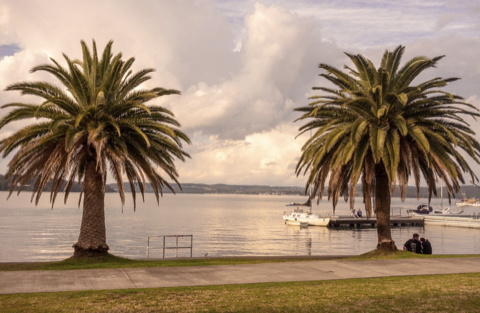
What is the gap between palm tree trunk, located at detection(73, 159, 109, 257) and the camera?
59.4ft

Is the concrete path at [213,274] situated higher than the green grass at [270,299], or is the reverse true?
the green grass at [270,299]

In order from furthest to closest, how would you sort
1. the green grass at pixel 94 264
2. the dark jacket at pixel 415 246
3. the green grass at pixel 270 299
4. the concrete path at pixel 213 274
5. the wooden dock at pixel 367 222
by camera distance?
1. the wooden dock at pixel 367 222
2. the dark jacket at pixel 415 246
3. the green grass at pixel 94 264
4. the concrete path at pixel 213 274
5. the green grass at pixel 270 299

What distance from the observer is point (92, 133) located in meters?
16.6

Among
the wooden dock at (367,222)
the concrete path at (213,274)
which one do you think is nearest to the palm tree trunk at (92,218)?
the concrete path at (213,274)

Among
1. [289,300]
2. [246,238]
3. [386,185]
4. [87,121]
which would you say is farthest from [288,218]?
[289,300]

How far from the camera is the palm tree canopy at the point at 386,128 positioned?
19.2m

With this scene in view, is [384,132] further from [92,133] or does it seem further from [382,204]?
[92,133]

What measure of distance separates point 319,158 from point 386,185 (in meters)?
3.63

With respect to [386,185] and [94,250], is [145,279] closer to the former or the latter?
[94,250]

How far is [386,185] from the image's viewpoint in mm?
21344

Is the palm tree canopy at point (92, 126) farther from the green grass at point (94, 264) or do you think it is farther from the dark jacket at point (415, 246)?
the dark jacket at point (415, 246)

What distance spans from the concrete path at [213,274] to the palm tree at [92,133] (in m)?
4.77

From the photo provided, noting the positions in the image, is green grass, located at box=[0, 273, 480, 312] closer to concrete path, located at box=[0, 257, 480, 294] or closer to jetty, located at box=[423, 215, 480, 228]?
concrete path, located at box=[0, 257, 480, 294]

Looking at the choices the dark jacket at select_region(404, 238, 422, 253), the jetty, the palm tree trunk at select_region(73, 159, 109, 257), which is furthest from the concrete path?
the jetty
